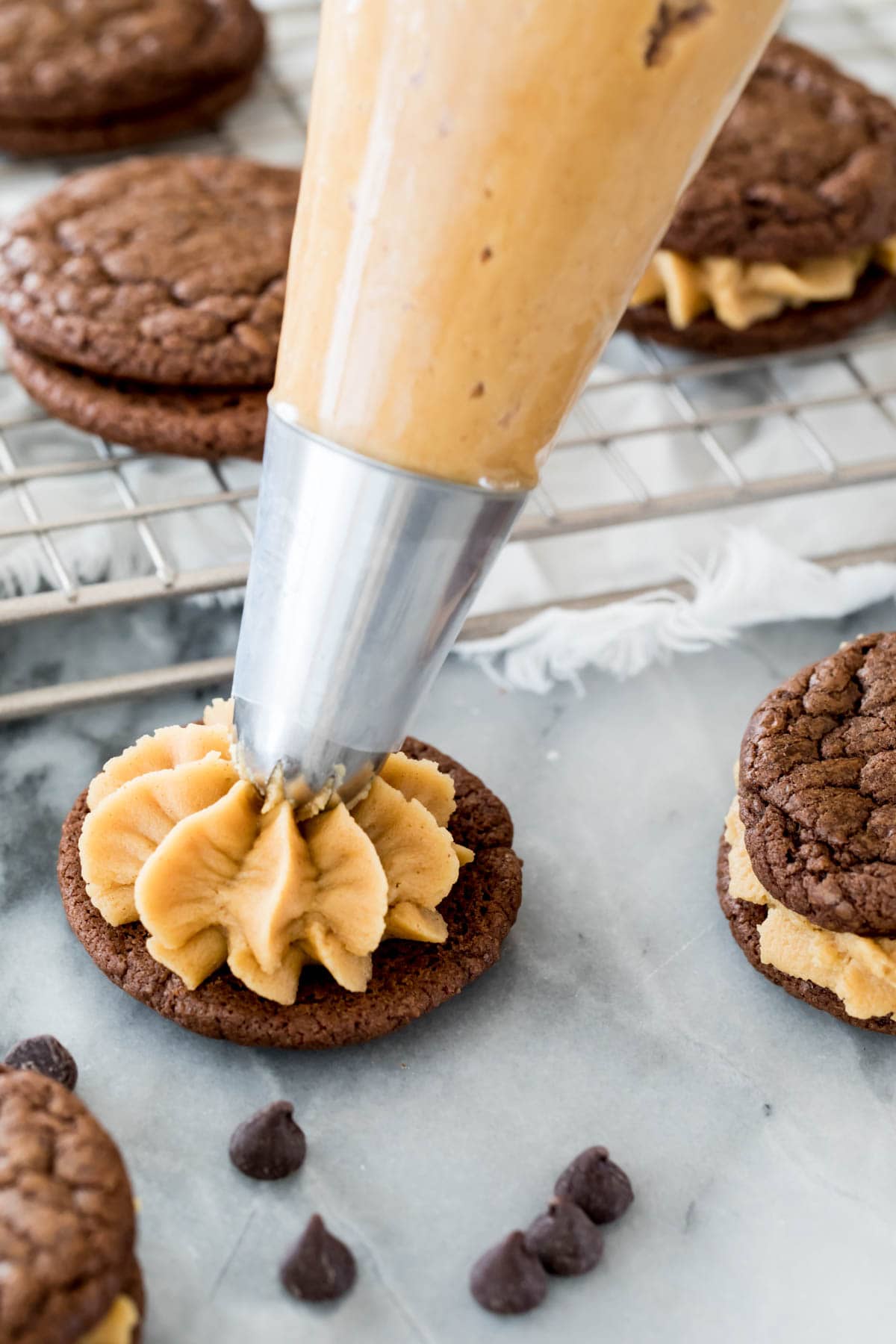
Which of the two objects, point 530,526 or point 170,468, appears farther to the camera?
point 170,468

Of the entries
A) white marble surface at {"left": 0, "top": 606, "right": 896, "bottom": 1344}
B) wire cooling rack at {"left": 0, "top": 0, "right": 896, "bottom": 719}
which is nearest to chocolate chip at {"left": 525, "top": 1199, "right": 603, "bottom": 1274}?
white marble surface at {"left": 0, "top": 606, "right": 896, "bottom": 1344}

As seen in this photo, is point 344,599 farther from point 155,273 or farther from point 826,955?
point 155,273

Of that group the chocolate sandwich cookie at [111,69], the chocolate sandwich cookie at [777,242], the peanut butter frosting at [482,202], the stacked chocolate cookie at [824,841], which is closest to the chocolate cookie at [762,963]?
the stacked chocolate cookie at [824,841]

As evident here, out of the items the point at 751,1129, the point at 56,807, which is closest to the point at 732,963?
the point at 751,1129

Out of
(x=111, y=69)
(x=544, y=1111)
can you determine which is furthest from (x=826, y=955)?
(x=111, y=69)

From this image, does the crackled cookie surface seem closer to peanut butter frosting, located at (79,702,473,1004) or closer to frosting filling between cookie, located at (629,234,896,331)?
frosting filling between cookie, located at (629,234,896,331)

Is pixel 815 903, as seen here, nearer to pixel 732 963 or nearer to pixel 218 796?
pixel 732 963
